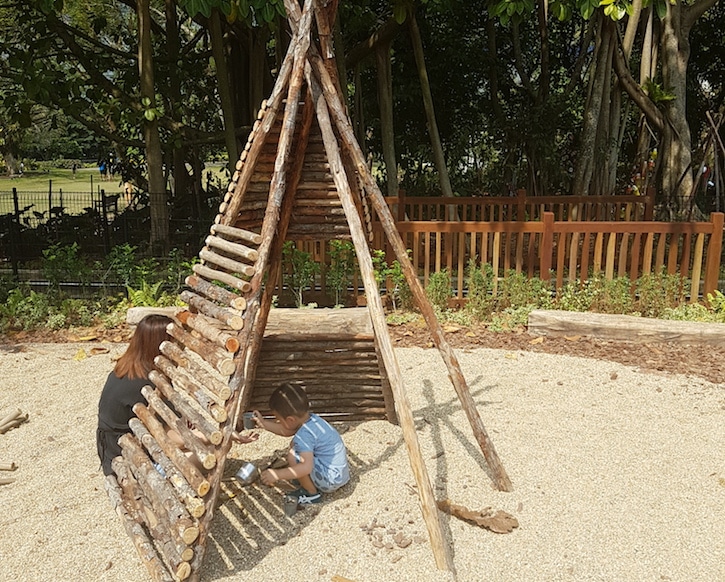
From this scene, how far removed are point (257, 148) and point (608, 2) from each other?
529 centimetres

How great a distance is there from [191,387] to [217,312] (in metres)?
0.43

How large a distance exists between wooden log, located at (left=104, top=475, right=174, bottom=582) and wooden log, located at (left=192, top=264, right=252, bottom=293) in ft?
4.47

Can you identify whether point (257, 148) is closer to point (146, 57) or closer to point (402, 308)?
point (402, 308)

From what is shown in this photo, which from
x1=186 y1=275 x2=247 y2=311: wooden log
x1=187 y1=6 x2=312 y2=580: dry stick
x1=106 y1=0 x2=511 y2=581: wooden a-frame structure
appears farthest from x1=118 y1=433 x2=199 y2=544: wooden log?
x1=186 y1=275 x2=247 y2=311: wooden log

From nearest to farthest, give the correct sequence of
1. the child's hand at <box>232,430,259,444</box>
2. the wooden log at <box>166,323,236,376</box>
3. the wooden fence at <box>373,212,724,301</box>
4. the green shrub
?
the wooden log at <box>166,323,236,376</box>, the child's hand at <box>232,430,259,444</box>, the wooden fence at <box>373,212,724,301</box>, the green shrub

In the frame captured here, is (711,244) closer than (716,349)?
No

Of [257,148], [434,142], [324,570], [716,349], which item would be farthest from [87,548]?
[434,142]

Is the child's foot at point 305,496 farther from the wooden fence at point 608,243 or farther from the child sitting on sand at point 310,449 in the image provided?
the wooden fence at point 608,243

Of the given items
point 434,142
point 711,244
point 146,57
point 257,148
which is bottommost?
point 711,244

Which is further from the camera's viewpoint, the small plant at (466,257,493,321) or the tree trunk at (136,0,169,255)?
the tree trunk at (136,0,169,255)

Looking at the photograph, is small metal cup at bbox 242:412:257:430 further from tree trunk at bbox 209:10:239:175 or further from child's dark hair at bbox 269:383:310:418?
tree trunk at bbox 209:10:239:175

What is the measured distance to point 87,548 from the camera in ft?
11.4

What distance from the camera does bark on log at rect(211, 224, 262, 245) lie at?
11.8 feet

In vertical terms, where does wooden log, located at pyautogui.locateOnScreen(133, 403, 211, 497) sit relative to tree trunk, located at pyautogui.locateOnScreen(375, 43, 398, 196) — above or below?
below
